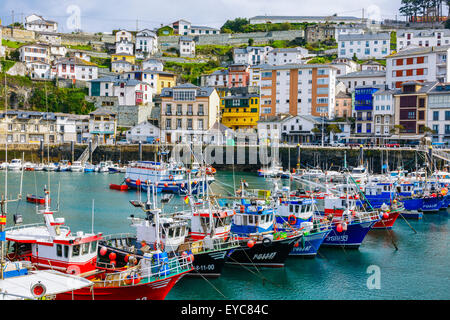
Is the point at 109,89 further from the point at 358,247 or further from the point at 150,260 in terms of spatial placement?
the point at 150,260

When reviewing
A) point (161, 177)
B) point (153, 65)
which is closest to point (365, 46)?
point (153, 65)

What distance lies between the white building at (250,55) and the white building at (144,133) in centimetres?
3597

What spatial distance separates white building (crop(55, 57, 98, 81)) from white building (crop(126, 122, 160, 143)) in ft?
73.3

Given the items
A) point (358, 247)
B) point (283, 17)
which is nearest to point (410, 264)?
point (358, 247)

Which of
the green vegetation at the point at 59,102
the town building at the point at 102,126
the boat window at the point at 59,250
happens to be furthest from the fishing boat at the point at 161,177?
the green vegetation at the point at 59,102

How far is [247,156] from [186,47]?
51.3 meters

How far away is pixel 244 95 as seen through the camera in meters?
83.1

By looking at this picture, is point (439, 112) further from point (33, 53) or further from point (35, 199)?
point (33, 53)

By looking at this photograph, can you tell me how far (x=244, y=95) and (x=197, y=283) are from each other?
64882 millimetres

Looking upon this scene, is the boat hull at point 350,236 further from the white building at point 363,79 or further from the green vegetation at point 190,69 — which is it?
the green vegetation at point 190,69

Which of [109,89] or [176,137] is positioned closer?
[176,137]

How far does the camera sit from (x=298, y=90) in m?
78.1
